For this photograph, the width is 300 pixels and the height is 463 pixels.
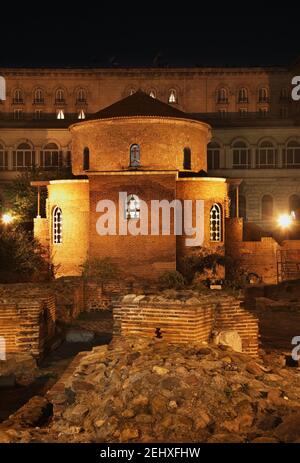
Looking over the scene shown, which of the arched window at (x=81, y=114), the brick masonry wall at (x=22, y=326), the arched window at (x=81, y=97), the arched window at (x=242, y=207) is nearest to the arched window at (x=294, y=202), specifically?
the arched window at (x=242, y=207)

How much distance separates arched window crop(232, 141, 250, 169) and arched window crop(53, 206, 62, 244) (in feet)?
76.4

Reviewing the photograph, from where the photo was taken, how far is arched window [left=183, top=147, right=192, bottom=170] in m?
37.4

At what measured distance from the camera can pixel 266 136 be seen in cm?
5491

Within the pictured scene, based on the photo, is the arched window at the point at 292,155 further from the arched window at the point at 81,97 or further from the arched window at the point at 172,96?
the arched window at the point at 81,97

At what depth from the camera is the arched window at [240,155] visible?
181 feet

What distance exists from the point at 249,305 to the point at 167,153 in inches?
467

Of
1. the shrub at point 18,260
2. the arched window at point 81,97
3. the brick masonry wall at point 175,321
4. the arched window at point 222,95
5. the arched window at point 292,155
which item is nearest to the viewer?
the brick masonry wall at point 175,321

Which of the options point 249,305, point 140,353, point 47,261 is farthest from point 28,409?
point 47,261

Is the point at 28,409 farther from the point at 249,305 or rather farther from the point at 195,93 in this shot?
the point at 195,93

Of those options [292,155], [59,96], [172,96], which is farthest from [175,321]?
[59,96]

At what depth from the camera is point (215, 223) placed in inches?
1357

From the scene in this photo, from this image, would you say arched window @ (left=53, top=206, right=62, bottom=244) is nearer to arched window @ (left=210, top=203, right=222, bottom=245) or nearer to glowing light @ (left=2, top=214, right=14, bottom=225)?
glowing light @ (left=2, top=214, right=14, bottom=225)

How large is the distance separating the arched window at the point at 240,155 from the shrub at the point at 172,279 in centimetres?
2533

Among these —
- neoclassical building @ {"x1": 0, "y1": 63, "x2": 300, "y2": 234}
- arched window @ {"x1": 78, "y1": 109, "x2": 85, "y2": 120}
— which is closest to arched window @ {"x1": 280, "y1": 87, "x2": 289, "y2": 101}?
neoclassical building @ {"x1": 0, "y1": 63, "x2": 300, "y2": 234}
